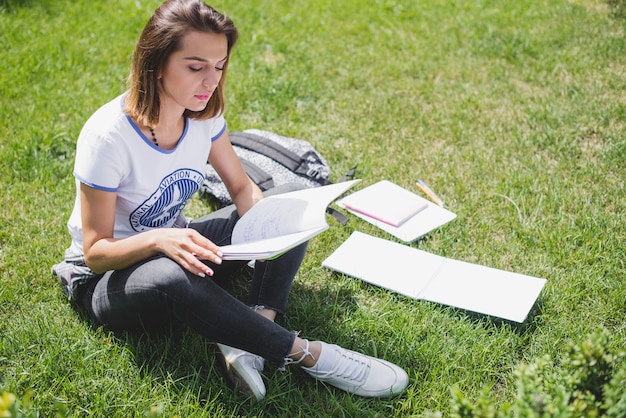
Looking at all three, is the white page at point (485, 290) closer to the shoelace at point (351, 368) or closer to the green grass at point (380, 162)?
the green grass at point (380, 162)

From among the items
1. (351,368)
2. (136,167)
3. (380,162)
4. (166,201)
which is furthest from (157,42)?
(380,162)

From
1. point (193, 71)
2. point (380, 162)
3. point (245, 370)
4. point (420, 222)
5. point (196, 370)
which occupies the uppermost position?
point (193, 71)

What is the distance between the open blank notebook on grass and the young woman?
0.54 m

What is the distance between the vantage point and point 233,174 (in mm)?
2922

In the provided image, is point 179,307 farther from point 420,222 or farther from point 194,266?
point 420,222

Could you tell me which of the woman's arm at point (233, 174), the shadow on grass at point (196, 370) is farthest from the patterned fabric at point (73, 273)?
the woman's arm at point (233, 174)

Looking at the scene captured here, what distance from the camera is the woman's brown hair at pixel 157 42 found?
7.59ft

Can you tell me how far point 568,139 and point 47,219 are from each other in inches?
131

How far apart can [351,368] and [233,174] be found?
42.1 inches

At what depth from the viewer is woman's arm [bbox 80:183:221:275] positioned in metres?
2.21

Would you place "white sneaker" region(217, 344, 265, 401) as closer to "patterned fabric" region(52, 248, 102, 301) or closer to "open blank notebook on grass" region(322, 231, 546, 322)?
"patterned fabric" region(52, 248, 102, 301)

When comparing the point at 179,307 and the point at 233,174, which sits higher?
the point at 233,174

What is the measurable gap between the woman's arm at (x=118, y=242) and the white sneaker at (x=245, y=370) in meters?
0.44

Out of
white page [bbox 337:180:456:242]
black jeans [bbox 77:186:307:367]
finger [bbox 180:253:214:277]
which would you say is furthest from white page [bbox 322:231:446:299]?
finger [bbox 180:253:214:277]
